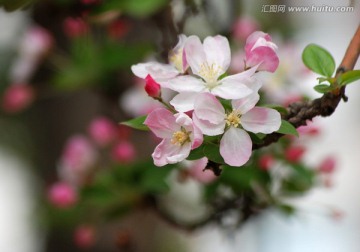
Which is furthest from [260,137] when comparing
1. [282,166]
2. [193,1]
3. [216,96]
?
[282,166]

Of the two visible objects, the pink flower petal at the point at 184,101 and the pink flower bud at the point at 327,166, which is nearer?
the pink flower petal at the point at 184,101

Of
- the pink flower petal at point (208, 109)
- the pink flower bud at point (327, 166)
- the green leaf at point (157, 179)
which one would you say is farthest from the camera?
the pink flower bud at point (327, 166)

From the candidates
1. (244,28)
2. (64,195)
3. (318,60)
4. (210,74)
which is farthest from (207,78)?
(64,195)

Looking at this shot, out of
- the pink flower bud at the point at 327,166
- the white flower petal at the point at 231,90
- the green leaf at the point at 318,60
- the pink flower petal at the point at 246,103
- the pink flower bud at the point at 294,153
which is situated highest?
the white flower petal at the point at 231,90

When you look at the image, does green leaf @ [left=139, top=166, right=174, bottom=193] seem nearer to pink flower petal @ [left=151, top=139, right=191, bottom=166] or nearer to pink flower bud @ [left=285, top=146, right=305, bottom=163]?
pink flower bud @ [left=285, top=146, right=305, bottom=163]

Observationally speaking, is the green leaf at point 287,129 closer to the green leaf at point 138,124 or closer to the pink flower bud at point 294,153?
the green leaf at point 138,124

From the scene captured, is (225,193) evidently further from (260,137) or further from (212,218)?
(260,137)

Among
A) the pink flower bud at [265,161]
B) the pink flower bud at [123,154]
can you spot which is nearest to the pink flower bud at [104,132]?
the pink flower bud at [123,154]
